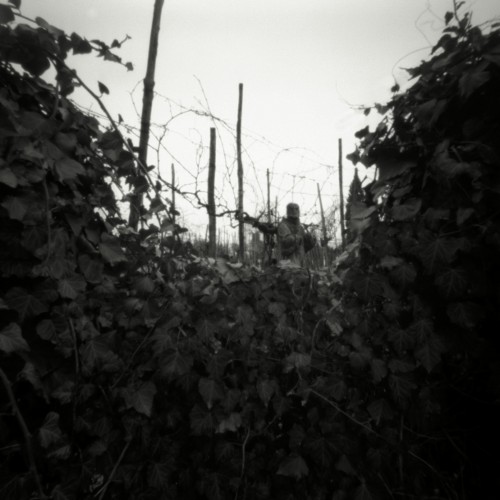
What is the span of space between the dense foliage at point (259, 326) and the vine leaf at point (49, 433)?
12 mm

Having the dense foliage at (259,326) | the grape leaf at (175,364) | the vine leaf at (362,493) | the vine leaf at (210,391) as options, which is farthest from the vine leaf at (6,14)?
the vine leaf at (362,493)

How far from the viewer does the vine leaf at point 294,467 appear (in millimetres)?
1203

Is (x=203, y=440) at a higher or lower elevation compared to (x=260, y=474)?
higher

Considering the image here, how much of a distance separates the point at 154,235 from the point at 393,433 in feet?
3.98

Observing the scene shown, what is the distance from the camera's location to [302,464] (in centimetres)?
122

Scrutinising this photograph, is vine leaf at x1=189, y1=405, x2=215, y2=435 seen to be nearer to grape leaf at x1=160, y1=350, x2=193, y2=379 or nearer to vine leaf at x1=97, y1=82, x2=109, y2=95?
grape leaf at x1=160, y1=350, x2=193, y2=379

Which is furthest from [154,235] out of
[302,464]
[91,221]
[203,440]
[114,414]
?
[302,464]

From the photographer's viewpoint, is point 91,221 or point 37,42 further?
point 91,221

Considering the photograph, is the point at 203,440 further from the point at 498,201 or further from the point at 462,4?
the point at 462,4

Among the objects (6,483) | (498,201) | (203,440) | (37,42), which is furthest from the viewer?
(203,440)

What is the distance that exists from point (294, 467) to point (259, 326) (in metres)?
0.52

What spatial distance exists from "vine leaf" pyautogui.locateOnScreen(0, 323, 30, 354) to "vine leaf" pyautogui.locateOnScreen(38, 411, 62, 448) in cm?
25

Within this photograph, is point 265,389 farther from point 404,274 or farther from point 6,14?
point 6,14

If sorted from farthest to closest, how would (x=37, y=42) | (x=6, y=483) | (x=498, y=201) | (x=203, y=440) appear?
(x=203, y=440)
(x=498, y=201)
(x=37, y=42)
(x=6, y=483)
